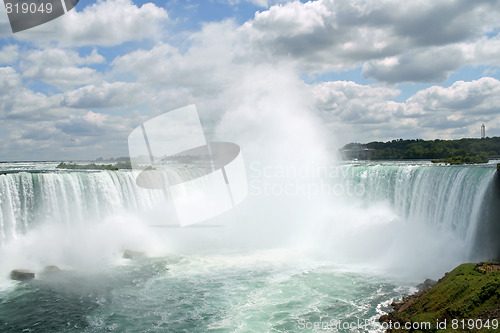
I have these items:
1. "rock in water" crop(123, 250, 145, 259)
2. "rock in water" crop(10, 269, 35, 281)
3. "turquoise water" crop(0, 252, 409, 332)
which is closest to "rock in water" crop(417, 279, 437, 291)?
"turquoise water" crop(0, 252, 409, 332)

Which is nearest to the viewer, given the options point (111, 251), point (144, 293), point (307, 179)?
point (144, 293)

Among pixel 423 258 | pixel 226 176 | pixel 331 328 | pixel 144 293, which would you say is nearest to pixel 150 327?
pixel 144 293

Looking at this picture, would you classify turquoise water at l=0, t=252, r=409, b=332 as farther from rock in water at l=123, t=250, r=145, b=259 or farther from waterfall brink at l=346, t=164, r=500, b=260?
waterfall brink at l=346, t=164, r=500, b=260

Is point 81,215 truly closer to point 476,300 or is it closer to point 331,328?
point 331,328

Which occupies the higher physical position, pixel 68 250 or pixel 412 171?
pixel 412 171

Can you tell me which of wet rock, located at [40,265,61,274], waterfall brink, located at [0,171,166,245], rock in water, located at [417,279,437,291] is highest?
waterfall brink, located at [0,171,166,245]

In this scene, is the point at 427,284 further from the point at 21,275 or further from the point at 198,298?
the point at 21,275
